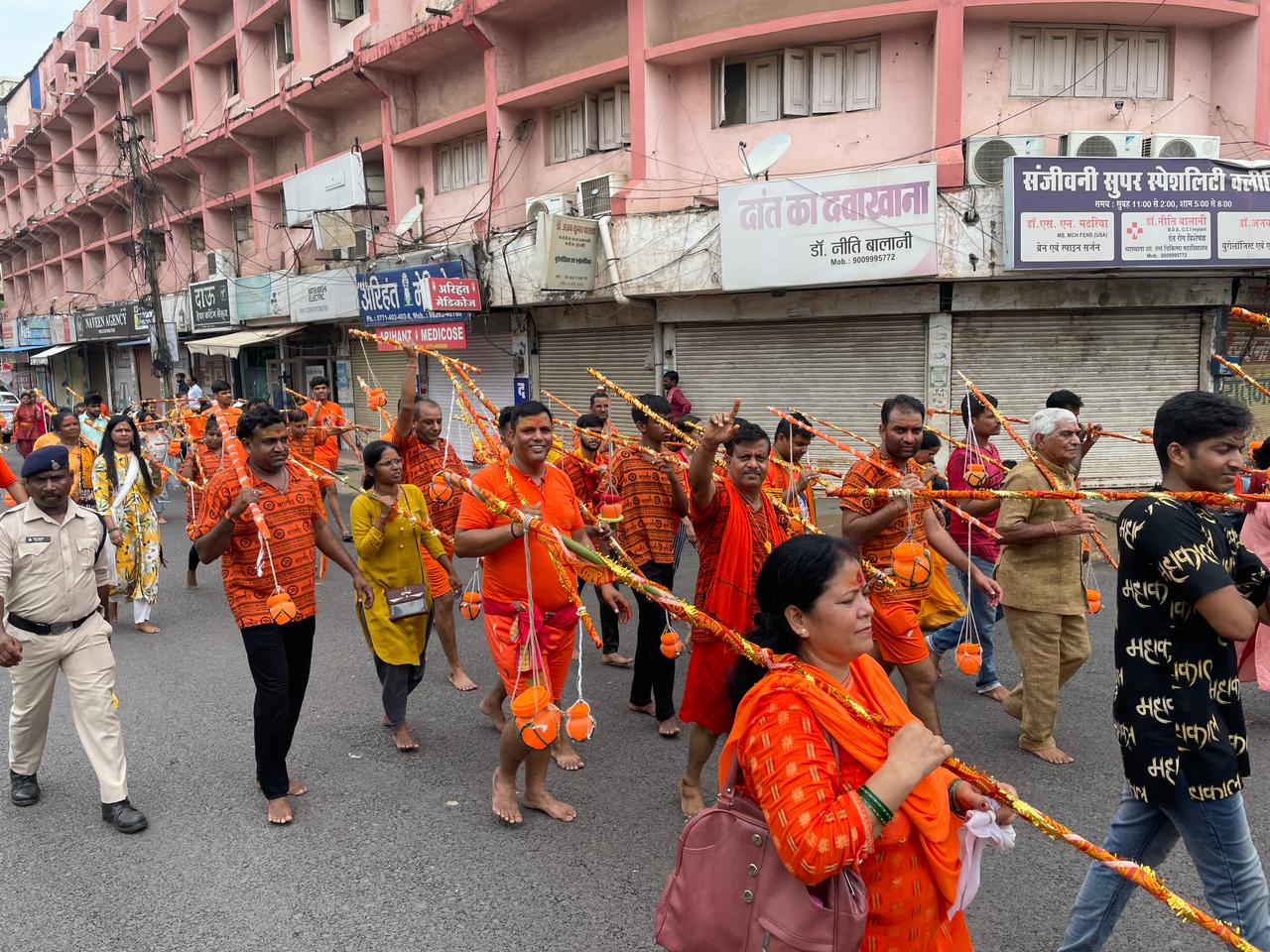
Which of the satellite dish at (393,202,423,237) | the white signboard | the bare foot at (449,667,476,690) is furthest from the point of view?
the satellite dish at (393,202,423,237)

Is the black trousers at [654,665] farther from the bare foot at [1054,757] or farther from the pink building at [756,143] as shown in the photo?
the pink building at [756,143]

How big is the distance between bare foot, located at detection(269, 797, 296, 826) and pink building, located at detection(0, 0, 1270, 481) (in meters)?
9.54

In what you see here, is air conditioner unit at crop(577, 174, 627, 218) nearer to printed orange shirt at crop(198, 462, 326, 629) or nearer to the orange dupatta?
printed orange shirt at crop(198, 462, 326, 629)

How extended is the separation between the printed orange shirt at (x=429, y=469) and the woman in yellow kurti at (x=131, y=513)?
223 cm

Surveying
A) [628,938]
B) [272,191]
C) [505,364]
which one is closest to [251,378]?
[272,191]

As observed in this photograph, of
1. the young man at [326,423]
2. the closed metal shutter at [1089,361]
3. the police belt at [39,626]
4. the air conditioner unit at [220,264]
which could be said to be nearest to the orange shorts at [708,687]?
the police belt at [39,626]

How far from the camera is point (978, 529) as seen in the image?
5.48m

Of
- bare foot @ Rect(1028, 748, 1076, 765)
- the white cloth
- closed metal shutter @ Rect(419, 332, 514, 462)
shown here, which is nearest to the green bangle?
the white cloth

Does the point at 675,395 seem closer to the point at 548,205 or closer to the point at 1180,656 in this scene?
the point at 548,205

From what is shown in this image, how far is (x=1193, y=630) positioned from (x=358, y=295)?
17.0 meters

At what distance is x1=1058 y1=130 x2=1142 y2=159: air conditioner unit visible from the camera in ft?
35.1

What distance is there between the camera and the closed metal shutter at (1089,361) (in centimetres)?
1155

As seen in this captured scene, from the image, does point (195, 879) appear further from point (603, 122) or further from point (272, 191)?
point (272, 191)

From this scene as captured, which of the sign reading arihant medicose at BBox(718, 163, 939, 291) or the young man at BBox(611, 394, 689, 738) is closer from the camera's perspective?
the young man at BBox(611, 394, 689, 738)
